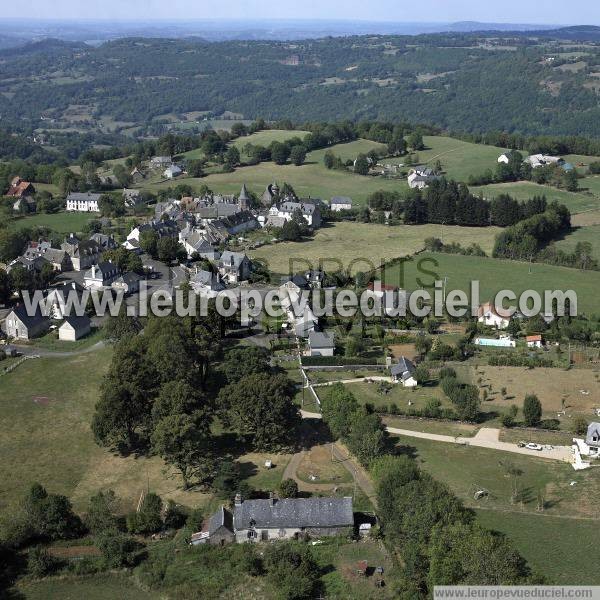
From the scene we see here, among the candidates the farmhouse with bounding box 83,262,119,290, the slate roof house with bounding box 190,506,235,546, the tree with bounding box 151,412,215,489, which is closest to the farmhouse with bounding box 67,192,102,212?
the farmhouse with bounding box 83,262,119,290

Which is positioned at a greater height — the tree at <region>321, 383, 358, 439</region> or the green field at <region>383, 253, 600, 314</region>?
the tree at <region>321, 383, 358, 439</region>

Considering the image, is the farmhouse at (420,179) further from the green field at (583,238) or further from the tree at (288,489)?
the tree at (288,489)

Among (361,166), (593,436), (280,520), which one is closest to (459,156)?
(361,166)

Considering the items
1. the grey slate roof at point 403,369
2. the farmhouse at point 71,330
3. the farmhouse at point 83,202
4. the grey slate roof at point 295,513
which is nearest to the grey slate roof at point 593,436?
the grey slate roof at point 403,369

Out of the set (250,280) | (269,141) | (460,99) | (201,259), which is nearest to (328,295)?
(250,280)

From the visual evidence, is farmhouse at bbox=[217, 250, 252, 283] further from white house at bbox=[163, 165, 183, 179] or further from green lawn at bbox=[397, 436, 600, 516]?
white house at bbox=[163, 165, 183, 179]
